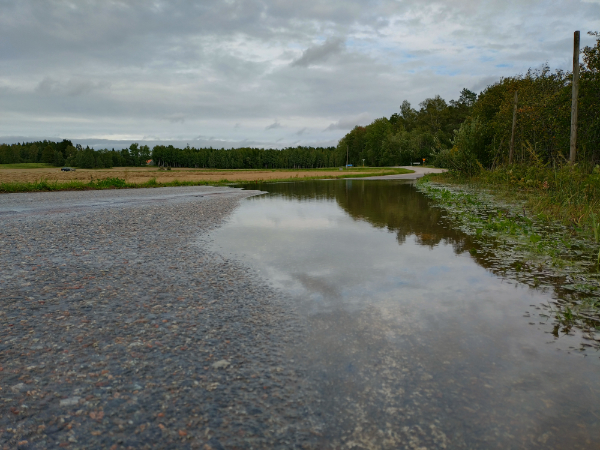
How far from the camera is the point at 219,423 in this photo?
2.67 m

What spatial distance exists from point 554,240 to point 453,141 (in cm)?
2675

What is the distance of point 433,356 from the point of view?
3.58 meters

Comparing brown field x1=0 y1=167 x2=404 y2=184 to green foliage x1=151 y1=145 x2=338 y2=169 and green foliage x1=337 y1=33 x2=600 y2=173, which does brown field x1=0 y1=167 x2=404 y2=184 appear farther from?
green foliage x1=151 y1=145 x2=338 y2=169

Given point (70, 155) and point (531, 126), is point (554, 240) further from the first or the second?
point (70, 155)

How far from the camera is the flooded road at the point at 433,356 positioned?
8.57ft

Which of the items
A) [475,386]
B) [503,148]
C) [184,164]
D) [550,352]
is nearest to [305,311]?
[475,386]

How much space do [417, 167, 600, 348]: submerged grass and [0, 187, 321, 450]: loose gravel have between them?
3.16 metres

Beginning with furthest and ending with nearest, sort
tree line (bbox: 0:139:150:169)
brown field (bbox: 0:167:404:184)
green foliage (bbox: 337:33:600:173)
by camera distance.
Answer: tree line (bbox: 0:139:150:169), brown field (bbox: 0:167:404:184), green foliage (bbox: 337:33:600:173)

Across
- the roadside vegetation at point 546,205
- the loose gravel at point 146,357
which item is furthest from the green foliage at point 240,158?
the loose gravel at point 146,357

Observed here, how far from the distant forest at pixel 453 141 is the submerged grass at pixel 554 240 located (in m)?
1.49

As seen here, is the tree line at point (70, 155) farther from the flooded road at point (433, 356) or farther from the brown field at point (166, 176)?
the flooded road at point (433, 356)

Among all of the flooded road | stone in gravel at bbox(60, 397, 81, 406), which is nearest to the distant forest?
the flooded road

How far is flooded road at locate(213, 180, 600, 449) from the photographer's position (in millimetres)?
2613

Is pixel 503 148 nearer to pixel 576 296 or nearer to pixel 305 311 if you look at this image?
pixel 576 296
